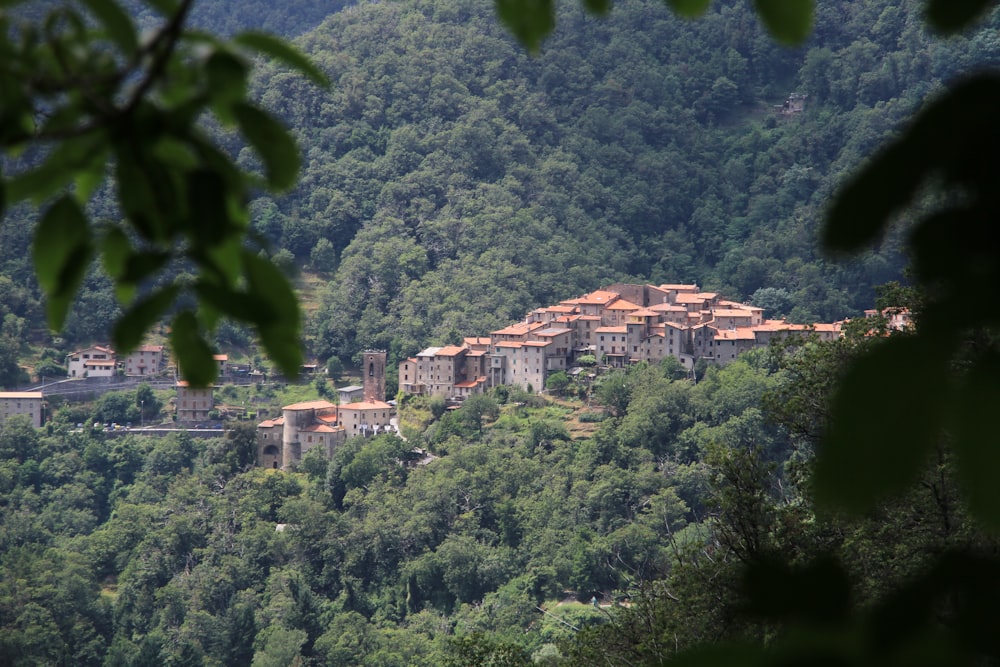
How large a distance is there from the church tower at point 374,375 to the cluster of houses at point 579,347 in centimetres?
124

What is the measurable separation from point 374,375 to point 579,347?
20.4 feet

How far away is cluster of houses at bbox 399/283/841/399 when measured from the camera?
33406mm

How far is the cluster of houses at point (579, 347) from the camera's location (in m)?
33.4

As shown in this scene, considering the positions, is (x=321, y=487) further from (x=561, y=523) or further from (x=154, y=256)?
(x=154, y=256)

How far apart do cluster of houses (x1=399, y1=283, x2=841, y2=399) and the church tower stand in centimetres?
124

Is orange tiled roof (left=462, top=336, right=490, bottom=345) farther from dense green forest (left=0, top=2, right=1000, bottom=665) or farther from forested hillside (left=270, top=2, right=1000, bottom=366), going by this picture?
forested hillside (left=270, top=2, right=1000, bottom=366)

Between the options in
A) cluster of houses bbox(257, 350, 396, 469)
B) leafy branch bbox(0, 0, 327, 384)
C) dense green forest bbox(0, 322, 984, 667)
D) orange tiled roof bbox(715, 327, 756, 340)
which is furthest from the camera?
orange tiled roof bbox(715, 327, 756, 340)

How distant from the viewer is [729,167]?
5297cm

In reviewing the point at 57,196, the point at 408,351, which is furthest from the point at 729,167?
the point at 57,196

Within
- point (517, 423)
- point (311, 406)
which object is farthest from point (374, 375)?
point (517, 423)

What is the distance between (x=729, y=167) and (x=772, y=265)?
9.68 metres

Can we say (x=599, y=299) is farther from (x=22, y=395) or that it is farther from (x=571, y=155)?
(x=22, y=395)

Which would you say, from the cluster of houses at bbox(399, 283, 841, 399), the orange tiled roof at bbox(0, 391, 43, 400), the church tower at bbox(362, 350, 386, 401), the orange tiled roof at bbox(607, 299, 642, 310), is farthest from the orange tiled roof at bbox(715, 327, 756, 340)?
the orange tiled roof at bbox(0, 391, 43, 400)

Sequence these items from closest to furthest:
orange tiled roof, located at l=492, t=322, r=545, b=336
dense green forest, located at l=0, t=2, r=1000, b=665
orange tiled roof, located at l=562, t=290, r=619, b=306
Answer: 1. dense green forest, located at l=0, t=2, r=1000, b=665
2. orange tiled roof, located at l=492, t=322, r=545, b=336
3. orange tiled roof, located at l=562, t=290, r=619, b=306
